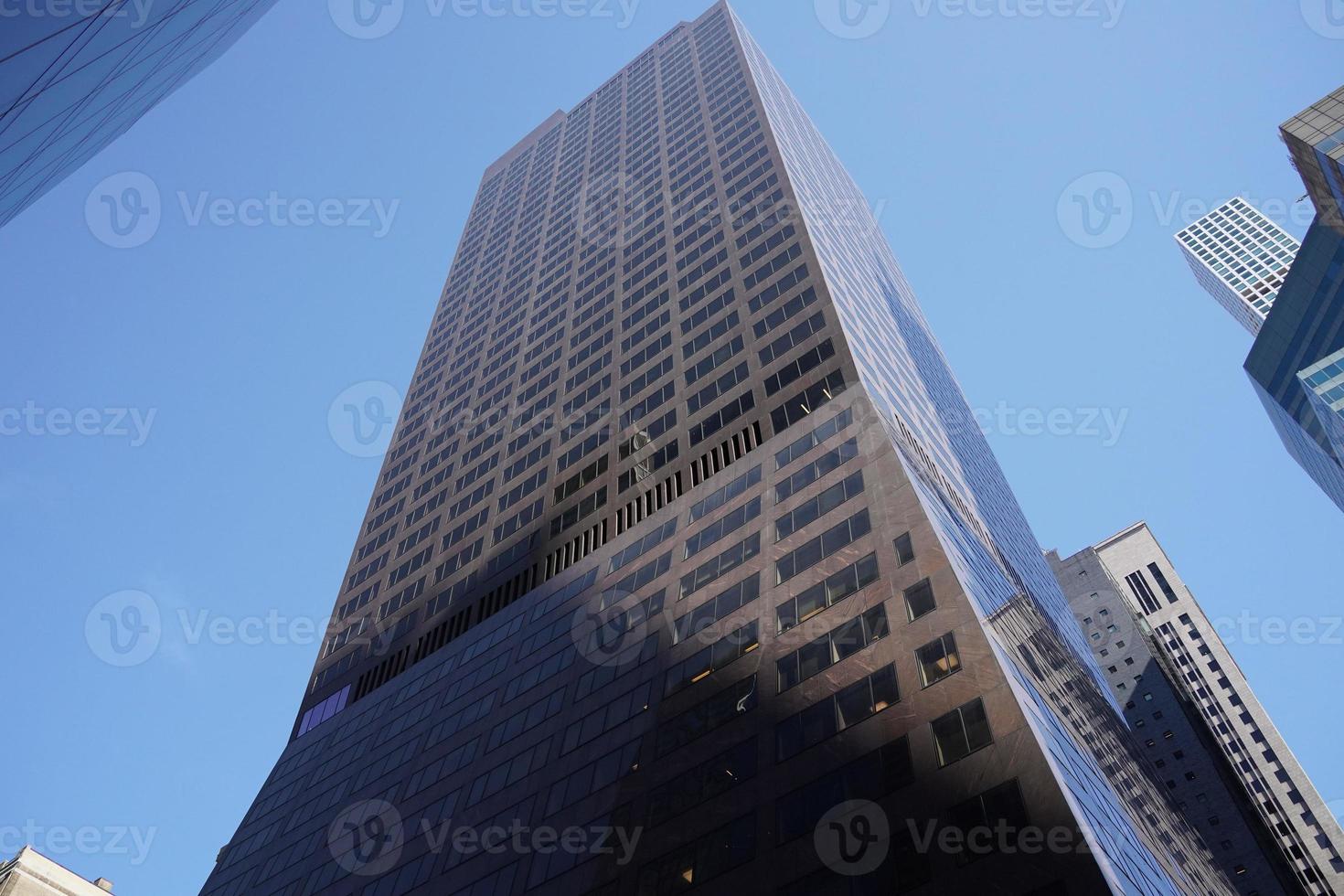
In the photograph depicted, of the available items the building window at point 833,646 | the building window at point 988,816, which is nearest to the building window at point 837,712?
the building window at point 833,646

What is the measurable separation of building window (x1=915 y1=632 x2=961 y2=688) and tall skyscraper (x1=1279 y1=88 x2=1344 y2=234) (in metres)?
71.6

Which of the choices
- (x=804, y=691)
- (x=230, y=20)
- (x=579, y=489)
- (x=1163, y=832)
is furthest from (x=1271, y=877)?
(x=230, y=20)

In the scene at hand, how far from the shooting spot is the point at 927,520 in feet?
130

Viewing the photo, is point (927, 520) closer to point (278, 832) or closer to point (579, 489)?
point (579, 489)

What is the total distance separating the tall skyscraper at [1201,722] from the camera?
114000 mm

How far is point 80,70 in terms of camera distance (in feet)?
74.4

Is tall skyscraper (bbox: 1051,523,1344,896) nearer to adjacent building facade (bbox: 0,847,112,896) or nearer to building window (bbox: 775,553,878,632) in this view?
building window (bbox: 775,553,878,632)

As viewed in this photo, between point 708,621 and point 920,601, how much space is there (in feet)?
34.7

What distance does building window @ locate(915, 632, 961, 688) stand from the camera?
109ft

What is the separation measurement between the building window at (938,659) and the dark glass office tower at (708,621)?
0.41 meters

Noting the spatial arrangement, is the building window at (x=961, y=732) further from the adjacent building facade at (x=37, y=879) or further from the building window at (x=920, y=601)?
the adjacent building facade at (x=37, y=879)

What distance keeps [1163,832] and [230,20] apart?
185ft

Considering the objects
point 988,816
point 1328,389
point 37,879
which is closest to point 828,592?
point 988,816

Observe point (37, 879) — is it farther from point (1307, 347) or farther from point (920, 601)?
point (1307, 347)
